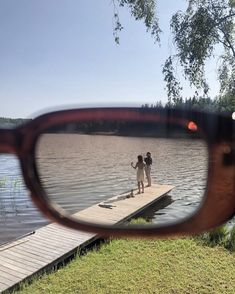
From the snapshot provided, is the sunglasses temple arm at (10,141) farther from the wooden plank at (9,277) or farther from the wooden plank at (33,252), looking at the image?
the wooden plank at (33,252)

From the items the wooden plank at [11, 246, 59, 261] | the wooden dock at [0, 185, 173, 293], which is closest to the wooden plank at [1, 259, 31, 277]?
the wooden dock at [0, 185, 173, 293]

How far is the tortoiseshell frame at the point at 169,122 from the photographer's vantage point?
0.58 meters

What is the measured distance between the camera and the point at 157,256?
558 centimetres

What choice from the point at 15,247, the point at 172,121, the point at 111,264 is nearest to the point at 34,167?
the point at 172,121

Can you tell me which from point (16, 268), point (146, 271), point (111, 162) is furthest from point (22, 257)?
point (111, 162)

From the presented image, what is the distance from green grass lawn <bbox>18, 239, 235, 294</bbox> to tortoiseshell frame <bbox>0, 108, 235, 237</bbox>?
4.06 m

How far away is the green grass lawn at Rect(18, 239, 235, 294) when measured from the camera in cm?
457

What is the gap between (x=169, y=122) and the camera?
0.62m

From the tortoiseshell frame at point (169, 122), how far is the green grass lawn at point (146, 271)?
4062 mm

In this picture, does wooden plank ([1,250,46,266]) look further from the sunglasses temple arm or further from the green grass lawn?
the sunglasses temple arm

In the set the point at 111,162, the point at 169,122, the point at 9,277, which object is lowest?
the point at 9,277

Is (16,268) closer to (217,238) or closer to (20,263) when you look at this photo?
(20,263)

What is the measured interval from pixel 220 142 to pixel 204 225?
16cm

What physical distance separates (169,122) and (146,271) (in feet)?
15.7
